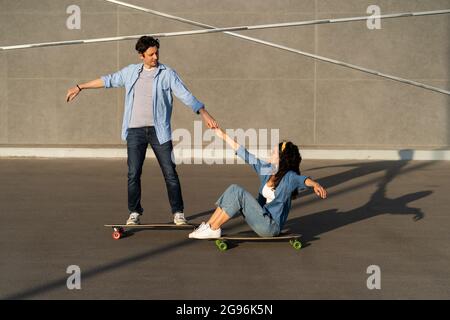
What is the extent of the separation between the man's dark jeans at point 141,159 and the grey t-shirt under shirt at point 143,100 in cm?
7

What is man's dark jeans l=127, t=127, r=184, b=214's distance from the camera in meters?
9.67

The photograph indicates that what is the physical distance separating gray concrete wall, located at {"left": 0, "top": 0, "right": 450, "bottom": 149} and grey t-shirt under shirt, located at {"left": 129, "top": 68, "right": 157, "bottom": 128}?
935 cm

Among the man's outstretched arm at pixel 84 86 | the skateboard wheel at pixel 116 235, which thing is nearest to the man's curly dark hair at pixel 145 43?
the man's outstretched arm at pixel 84 86

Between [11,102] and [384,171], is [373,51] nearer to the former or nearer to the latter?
[384,171]

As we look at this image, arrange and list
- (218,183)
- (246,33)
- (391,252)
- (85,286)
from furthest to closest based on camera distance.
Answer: (246,33) → (218,183) → (391,252) → (85,286)

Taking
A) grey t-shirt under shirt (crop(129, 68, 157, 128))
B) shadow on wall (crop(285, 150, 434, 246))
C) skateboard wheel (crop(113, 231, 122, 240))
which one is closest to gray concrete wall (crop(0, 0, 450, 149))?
shadow on wall (crop(285, 150, 434, 246))

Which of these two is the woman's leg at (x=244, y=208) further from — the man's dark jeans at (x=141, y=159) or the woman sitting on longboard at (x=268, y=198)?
the man's dark jeans at (x=141, y=159)

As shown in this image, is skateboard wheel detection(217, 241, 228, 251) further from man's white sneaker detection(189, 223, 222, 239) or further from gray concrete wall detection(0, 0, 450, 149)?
gray concrete wall detection(0, 0, 450, 149)

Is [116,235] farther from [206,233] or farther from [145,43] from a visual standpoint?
[145,43]

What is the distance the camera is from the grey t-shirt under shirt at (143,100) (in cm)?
962

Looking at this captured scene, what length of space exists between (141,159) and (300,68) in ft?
31.9
